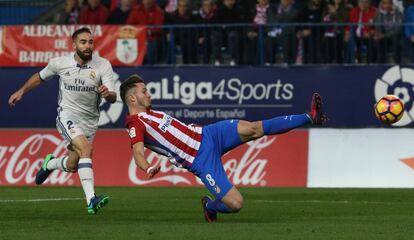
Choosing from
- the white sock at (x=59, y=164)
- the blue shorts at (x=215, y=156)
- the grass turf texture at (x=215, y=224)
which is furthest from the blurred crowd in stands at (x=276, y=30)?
the blue shorts at (x=215, y=156)

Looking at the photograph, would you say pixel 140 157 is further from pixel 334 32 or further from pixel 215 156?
pixel 334 32

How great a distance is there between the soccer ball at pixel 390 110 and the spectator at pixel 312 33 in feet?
31.9

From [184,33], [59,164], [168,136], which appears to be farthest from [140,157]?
[184,33]

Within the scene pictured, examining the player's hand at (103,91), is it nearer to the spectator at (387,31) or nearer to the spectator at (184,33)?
the spectator at (387,31)

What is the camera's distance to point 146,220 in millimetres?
14758

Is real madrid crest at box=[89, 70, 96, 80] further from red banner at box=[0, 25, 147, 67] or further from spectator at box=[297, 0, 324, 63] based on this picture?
spectator at box=[297, 0, 324, 63]

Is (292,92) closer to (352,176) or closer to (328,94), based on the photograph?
(328,94)

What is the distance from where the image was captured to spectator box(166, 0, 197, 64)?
26156 mm

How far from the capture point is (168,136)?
14430 millimetres

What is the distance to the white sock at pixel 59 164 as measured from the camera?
17.1 m

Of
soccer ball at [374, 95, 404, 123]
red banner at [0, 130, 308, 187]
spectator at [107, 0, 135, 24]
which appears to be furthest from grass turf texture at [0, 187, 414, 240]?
spectator at [107, 0, 135, 24]

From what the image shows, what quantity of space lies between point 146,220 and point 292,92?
1133 cm

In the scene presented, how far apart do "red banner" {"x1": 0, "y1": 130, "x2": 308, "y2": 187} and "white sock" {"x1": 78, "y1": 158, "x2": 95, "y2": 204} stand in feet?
23.8

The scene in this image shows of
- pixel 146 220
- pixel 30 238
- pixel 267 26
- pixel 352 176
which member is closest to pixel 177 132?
pixel 146 220
